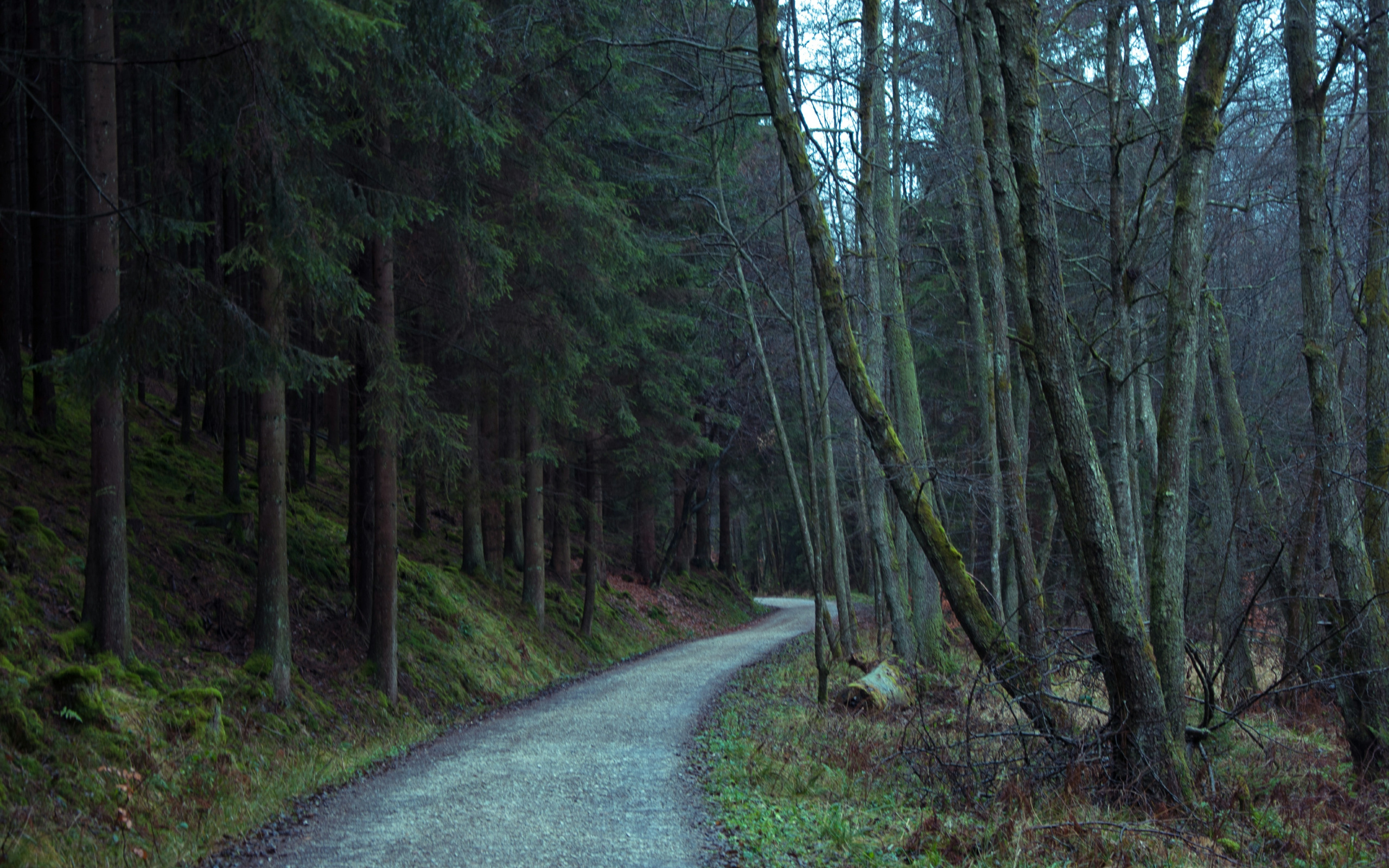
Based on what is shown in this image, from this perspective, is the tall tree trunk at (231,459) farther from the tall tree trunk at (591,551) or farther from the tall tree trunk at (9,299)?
the tall tree trunk at (591,551)

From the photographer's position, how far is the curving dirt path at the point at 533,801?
6117 mm

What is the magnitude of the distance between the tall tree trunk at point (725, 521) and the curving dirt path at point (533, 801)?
1911cm

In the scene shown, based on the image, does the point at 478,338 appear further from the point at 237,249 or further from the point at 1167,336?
the point at 1167,336

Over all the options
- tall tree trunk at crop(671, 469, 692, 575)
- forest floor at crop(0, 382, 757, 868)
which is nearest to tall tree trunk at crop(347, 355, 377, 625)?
forest floor at crop(0, 382, 757, 868)

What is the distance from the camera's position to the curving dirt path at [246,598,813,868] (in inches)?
241

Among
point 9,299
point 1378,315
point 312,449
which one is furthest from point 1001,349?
point 312,449

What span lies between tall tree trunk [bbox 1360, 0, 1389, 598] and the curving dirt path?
274 inches

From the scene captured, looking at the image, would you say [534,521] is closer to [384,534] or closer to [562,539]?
[562,539]

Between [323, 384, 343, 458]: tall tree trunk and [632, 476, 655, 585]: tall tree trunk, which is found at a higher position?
[323, 384, 343, 458]: tall tree trunk

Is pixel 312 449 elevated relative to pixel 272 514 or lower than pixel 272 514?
elevated

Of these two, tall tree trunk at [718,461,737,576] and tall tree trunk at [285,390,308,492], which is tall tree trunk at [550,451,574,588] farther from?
tall tree trunk at [718,461,737,576]

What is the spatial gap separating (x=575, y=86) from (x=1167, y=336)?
9622mm

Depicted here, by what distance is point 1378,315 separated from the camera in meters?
9.40

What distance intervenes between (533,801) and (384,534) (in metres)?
4.90
